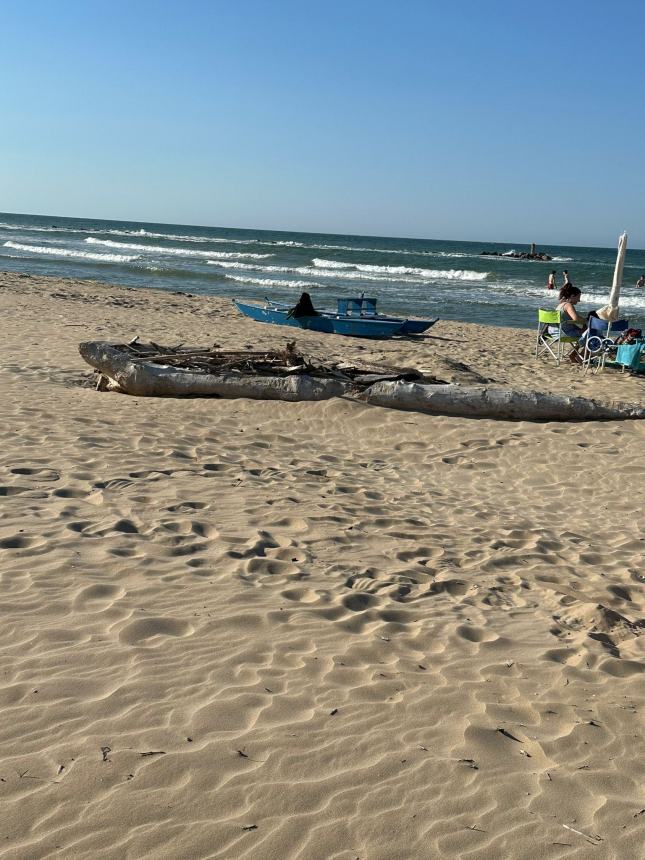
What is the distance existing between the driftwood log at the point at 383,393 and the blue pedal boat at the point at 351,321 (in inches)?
273

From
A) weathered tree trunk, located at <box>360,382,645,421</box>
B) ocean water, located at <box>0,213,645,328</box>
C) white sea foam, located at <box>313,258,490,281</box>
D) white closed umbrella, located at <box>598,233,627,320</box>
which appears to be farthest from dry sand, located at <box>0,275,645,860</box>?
white sea foam, located at <box>313,258,490,281</box>

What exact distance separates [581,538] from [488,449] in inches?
91.1

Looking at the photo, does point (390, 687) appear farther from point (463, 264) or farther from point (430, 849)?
point (463, 264)

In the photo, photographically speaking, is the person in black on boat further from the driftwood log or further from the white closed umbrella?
the driftwood log

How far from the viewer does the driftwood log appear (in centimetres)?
871

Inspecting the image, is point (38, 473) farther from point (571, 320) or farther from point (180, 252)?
point (180, 252)

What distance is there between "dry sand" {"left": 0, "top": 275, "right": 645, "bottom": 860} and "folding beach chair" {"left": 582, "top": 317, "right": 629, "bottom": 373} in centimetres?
503

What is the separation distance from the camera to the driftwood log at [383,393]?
343 inches

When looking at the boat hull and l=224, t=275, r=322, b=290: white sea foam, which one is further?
l=224, t=275, r=322, b=290: white sea foam

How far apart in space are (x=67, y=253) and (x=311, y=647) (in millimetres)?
42396

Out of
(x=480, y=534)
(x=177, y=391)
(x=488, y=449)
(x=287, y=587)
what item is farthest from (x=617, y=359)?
(x=287, y=587)

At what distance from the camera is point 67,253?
42.2m

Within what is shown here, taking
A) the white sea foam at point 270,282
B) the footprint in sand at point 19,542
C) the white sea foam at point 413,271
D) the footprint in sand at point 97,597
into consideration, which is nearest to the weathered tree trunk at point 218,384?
the footprint in sand at point 19,542

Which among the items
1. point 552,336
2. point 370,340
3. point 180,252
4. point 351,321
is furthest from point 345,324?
point 180,252
